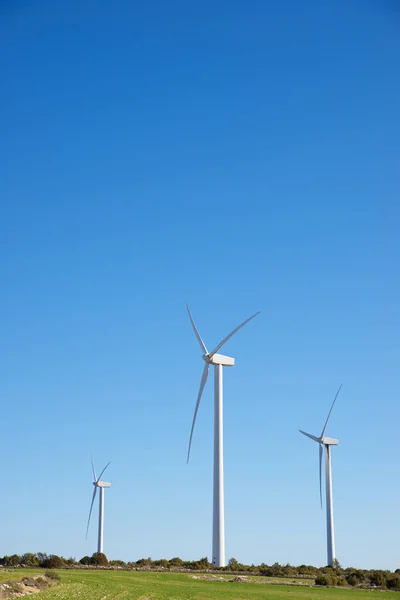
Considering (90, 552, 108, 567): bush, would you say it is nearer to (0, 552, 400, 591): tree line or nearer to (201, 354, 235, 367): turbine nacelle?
(0, 552, 400, 591): tree line

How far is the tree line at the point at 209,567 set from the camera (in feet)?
250

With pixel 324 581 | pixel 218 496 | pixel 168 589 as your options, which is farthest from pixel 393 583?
pixel 168 589

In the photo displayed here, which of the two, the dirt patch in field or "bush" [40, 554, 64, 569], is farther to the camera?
"bush" [40, 554, 64, 569]

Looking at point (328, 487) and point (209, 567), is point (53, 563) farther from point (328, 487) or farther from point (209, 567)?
point (328, 487)

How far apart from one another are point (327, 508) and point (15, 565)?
44.5 metres

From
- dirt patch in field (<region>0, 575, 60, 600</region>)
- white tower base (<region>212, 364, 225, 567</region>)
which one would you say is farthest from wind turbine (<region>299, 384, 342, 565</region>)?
dirt patch in field (<region>0, 575, 60, 600</region>)

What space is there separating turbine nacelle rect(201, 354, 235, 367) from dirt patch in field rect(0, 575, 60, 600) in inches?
1558

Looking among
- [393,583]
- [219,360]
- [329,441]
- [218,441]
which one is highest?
[219,360]

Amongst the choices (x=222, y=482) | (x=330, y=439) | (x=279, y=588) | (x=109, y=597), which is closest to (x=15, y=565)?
(x=222, y=482)

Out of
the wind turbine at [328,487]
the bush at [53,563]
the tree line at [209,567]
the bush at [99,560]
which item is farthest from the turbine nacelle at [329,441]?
the bush at [53,563]

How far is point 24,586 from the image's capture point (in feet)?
169

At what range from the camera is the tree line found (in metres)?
76.2

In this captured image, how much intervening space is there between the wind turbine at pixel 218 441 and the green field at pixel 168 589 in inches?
520

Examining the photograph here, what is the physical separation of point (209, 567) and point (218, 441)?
532 inches
